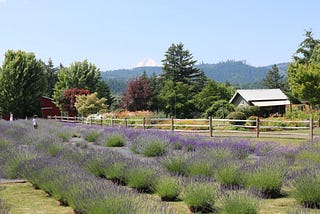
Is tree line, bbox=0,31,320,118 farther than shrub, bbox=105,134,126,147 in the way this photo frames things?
Yes

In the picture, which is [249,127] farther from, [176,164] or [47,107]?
[47,107]

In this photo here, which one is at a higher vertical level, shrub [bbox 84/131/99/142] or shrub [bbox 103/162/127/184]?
shrub [bbox 84/131/99/142]

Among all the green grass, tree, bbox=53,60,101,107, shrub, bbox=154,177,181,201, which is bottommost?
the green grass

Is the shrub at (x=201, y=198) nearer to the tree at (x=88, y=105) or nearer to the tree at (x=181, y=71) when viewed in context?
the tree at (x=88, y=105)

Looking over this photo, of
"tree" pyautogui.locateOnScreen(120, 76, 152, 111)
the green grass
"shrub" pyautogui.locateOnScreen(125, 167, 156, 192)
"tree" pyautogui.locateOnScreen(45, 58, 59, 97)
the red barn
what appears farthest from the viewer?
"tree" pyautogui.locateOnScreen(45, 58, 59, 97)

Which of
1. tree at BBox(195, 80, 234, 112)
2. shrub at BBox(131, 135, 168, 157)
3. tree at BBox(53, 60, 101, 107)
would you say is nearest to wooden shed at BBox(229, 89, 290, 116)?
tree at BBox(195, 80, 234, 112)

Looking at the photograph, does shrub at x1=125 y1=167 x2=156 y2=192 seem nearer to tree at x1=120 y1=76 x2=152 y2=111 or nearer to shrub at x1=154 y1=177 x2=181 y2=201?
shrub at x1=154 y1=177 x2=181 y2=201

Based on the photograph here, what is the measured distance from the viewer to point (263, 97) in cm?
5934

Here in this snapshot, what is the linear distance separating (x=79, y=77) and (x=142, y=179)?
64102mm

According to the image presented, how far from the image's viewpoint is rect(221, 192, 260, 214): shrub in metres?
6.18

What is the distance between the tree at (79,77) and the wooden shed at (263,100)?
2413 cm

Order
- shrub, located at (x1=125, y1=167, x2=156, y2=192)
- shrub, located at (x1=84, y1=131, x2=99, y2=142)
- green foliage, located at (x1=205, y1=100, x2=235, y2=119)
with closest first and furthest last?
shrub, located at (x1=125, y1=167, x2=156, y2=192), shrub, located at (x1=84, y1=131, x2=99, y2=142), green foliage, located at (x1=205, y1=100, x2=235, y2=119)

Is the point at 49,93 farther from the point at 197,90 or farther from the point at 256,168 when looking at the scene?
the point at 256,168

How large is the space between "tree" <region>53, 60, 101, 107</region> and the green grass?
61.3 meters
